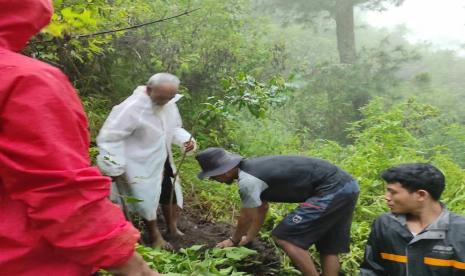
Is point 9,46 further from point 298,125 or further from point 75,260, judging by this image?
point 298,125

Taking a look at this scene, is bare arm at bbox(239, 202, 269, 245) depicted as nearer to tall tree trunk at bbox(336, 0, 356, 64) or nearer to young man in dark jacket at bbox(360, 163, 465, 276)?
young man in dark jacket at bbox(360, 163, 465, 276)

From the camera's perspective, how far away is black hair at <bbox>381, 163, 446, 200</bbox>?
3041mm

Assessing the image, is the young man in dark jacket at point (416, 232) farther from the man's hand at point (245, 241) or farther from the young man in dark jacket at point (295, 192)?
the man's hand at point (245, 241)

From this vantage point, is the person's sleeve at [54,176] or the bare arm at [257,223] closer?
the person's sleeve at [54,176]

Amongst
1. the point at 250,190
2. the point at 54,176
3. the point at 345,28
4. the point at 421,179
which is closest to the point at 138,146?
the point at 250,190

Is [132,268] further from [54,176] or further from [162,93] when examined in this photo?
[162,93]

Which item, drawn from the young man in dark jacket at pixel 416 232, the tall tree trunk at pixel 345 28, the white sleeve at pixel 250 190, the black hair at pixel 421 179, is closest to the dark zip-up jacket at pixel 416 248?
the young man in dark jacket at pixel 416 232

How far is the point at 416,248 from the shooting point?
2910mm

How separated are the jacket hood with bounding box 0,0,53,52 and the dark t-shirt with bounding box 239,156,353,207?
9.21 feet

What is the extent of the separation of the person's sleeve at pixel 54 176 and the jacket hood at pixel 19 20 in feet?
0.52

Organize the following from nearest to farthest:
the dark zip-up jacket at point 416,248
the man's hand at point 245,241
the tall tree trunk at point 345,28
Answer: the dark zip-up jacket at point 416,248, the man's hand at point 245,241, the tall tree trunk at point 345,28

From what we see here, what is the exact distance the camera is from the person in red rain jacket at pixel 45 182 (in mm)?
1103

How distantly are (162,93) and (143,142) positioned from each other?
460 mm

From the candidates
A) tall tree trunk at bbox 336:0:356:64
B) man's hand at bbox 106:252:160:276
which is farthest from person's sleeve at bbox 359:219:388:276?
tall tree trunk at bbox 336:0:356:64
